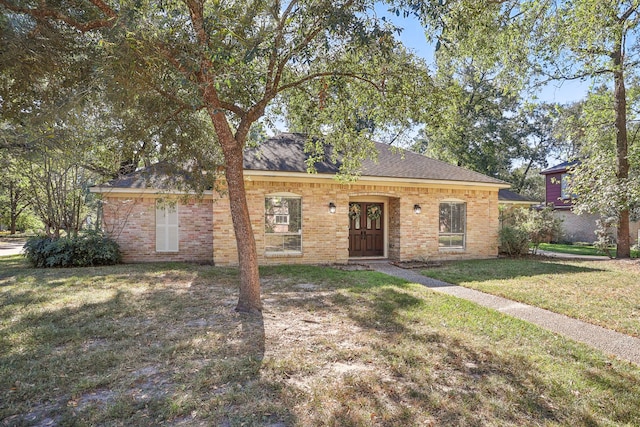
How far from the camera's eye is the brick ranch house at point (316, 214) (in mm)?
11391

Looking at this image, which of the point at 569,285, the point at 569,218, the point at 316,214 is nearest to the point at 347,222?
the point at 316,214

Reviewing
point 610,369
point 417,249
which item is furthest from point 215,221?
point 610,369

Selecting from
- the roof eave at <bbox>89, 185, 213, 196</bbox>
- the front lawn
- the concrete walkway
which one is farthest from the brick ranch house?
the concrete walkway

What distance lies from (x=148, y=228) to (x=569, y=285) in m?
12.7

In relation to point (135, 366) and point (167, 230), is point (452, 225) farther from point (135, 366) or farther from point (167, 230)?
point (135, 366)

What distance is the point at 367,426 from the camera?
2.85 m

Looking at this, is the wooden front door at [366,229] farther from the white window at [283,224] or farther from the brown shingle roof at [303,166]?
the white window at [283,224]

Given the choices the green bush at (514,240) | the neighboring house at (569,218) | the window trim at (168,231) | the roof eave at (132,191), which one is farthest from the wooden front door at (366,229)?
the neighboring house at (569,218)

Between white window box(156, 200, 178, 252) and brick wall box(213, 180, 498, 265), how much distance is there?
254 cm

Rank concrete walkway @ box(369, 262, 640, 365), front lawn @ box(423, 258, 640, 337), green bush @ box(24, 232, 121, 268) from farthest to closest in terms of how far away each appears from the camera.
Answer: green bush @ box(24, 232, 121, 268), front lawn @ box(423, 258, 640, 337), concrete walkway @ box(369, 262, 640, 365)

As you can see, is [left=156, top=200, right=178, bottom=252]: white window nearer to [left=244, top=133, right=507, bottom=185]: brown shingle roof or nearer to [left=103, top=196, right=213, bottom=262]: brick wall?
[left=103, top=196, right=213, bottom=262]: brick wall

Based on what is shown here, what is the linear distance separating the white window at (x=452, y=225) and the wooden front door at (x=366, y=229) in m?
2.24

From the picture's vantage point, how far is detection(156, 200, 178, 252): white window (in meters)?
12.6

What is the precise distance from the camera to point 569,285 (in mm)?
8500
